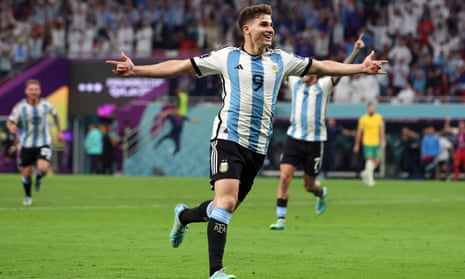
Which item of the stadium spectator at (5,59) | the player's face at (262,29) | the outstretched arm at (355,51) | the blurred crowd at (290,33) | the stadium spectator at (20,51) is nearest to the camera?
the player's face at (262,29)

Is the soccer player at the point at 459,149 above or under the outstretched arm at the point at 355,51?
under

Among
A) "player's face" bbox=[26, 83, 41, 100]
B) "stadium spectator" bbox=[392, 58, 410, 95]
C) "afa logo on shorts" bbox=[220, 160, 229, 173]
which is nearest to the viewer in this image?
"afa logo on shorts" bbox=[220, 160, 229, 173]

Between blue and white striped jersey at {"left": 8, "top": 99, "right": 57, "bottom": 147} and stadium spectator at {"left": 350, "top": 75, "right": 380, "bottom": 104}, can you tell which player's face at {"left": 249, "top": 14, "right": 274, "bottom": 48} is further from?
stadium spectator at {"left": 350, "top": 75, "right": 380, "bottom": 104}

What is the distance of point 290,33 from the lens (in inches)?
1558

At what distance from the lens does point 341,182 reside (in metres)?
33.7

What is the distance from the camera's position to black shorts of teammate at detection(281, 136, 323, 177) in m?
18.3

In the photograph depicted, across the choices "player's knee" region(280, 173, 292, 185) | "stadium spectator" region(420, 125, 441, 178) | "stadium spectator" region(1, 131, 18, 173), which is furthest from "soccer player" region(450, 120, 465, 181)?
"player's knee" region(280, 173, 292, 185)

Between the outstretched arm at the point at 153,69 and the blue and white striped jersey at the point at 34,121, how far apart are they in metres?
12.4

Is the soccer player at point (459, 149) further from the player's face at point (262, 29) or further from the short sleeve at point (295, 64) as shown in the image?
the player's face at point (262, 29)

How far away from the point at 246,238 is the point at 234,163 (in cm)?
471

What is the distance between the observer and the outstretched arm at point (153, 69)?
986 centimetres

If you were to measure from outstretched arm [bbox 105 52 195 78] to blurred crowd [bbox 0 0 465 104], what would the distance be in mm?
26253

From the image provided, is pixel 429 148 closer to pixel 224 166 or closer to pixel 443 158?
pixel 443 158

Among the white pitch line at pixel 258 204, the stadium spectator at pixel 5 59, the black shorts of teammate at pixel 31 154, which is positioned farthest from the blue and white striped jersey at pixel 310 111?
the stadium spectator at pixel 5 59
